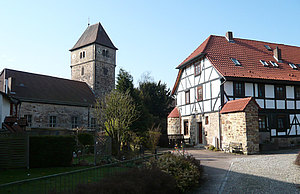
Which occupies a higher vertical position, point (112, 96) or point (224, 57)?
point (224, 57)

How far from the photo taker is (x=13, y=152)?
10.4 metres

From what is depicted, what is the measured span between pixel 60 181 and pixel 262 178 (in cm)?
691

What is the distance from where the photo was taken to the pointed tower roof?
38.2 m

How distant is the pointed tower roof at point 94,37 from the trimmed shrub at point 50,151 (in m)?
28.0

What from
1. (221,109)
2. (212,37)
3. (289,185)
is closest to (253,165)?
(289,185)

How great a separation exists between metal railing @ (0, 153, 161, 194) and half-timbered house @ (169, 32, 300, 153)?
44.5 ft

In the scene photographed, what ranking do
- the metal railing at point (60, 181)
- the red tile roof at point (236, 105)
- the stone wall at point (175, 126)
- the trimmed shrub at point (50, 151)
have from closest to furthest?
the metal railing at point (60, 181), the trimmed shrub at point (50, 151), the red tile roof at point (236, 105), the stone wall at point (175, 126)

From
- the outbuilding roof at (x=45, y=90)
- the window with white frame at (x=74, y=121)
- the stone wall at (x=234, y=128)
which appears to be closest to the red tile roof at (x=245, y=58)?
the stone wall at (x=234, y=128)

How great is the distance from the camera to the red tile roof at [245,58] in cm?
1996

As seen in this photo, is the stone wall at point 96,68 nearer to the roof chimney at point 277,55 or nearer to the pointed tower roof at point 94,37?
the pointed tower roof at point 94,37

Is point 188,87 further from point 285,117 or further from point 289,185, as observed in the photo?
point 289,185

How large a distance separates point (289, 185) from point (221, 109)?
10.8 meters

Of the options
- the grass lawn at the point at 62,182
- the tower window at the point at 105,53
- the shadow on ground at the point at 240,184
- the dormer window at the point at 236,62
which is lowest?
the shadow on ground at the point at 240,184

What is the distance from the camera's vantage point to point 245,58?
2184 cm
